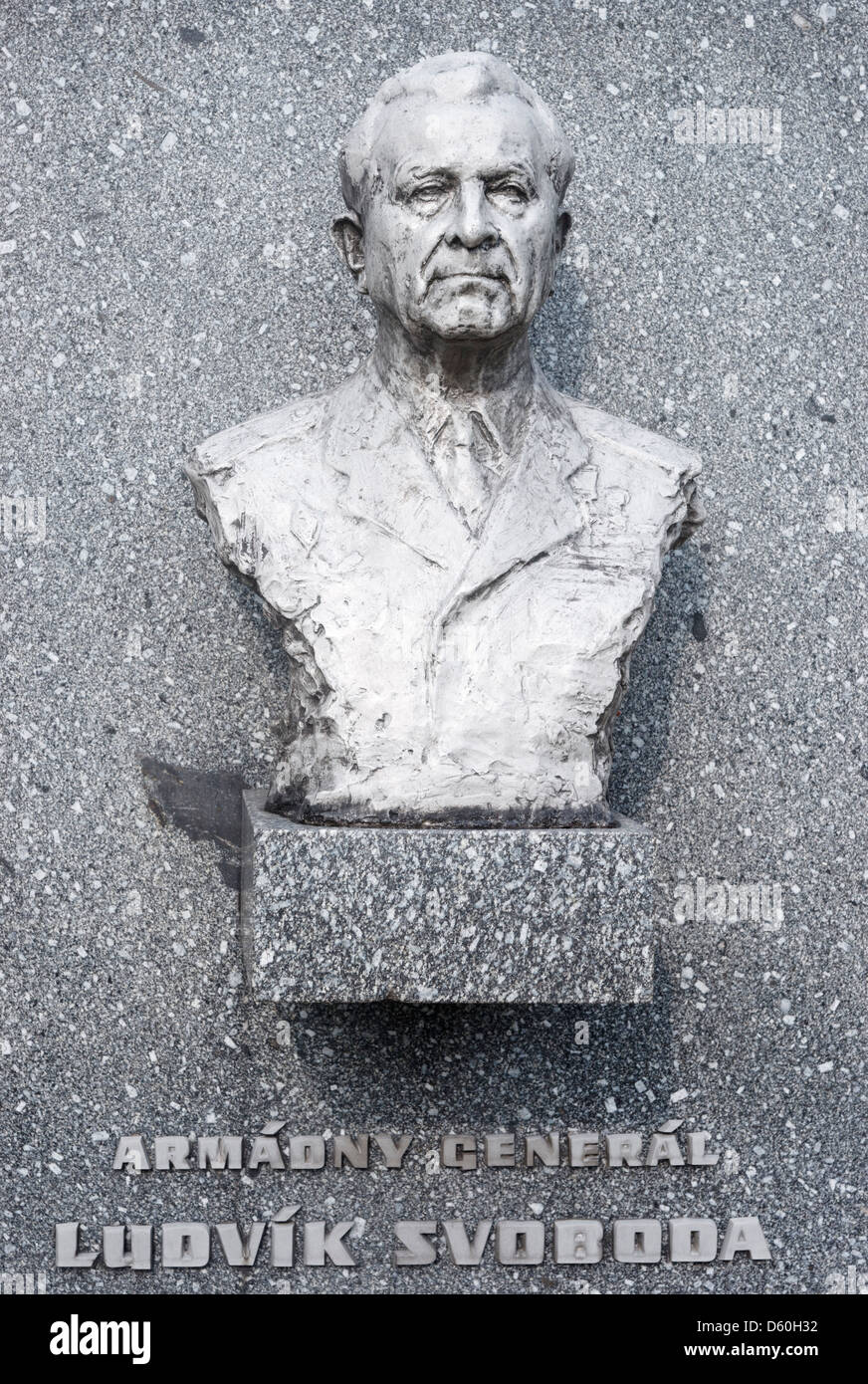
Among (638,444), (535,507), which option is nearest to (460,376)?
(535,507)

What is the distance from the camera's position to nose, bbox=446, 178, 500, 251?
3.11 metres

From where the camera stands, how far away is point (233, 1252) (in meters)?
3.62

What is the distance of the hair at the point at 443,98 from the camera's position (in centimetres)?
318

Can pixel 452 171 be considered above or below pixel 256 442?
above

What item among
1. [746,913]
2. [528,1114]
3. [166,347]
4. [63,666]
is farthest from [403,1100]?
[166,347]

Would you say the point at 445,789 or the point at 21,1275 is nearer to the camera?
the point at 445,789

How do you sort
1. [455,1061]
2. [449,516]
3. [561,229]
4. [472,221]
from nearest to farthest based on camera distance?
[472,221], [449,516], [561,229], [455,1061]

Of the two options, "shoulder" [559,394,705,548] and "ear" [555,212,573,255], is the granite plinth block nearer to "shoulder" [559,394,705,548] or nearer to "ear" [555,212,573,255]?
"shoulder" [559,394,705,548]

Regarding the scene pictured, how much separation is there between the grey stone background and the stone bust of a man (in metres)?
0.43

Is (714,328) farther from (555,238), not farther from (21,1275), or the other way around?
(21,1275)

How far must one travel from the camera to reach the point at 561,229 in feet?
11.1

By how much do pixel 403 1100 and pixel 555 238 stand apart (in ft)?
4.97

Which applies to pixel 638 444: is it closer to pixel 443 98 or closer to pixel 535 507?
pixel 535 507

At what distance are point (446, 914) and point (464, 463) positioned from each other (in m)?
0.75
